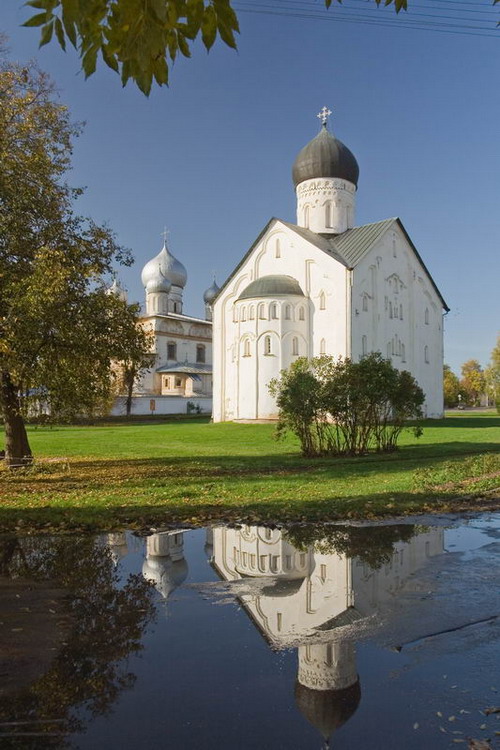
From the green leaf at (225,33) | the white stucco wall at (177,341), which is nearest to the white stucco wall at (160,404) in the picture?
the white stucco wall at (177,341)

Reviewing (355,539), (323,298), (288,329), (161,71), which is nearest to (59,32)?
(161,71)

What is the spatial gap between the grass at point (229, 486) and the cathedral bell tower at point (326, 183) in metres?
29.4

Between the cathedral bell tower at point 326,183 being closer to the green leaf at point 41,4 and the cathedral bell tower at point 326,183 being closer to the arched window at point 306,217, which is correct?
the arched window at point 306,217

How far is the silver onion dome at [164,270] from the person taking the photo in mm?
76250

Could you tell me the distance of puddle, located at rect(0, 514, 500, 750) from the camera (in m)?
3.28

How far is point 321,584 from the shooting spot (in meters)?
5.93

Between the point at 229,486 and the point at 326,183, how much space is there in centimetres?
3879

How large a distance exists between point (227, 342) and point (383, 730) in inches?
1692

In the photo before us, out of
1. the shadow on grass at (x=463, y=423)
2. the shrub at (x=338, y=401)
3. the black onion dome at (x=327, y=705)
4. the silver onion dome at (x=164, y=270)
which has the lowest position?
the black onion dome at (x=327, y=705)

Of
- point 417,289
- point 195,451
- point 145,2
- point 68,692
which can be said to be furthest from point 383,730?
point 417,289

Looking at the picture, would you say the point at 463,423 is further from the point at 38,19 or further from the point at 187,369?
A: the point at 38,19

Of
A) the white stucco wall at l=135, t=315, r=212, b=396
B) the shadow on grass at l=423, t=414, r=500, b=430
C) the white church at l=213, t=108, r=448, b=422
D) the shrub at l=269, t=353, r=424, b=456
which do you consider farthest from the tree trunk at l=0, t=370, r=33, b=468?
the white stucco wall at l=135, t=315, r=212, b=396

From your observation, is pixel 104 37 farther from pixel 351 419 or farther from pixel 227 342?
pixel 227 342

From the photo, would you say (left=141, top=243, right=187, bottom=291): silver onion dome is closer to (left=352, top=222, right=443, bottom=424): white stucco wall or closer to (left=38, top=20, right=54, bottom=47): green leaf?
(left=352, top=222, right=443, bottom=424): white stucco wall
